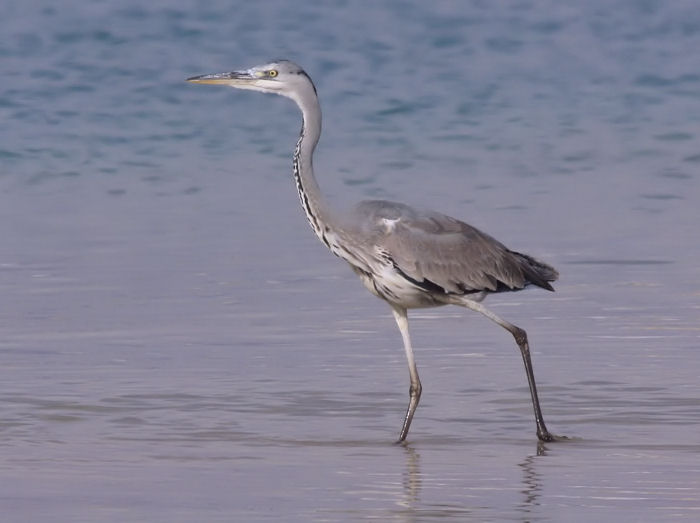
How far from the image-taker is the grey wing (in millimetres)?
10117

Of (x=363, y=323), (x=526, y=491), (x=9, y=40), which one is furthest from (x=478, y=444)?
(x=9, y=40)

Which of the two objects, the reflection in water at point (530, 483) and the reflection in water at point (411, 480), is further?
the reflection in water at point (411, 480)

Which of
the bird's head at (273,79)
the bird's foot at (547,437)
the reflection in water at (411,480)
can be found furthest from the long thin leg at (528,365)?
the bird's head at (273,79)

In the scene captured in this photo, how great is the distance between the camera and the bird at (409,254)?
1010 centimetres

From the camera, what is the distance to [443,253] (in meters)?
10.3

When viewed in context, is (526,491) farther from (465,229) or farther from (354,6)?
(354,6)

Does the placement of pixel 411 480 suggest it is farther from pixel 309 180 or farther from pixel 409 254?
pixel 309 180

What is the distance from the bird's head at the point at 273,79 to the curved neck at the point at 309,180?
0.18 meters

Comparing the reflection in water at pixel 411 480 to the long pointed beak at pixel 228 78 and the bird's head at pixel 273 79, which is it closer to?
the bird's head at pixel 273 79

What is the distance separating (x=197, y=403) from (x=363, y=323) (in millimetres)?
2240

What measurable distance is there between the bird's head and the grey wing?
756 mm

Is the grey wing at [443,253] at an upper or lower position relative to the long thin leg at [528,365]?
upper

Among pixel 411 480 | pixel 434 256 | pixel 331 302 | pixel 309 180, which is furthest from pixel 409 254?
pixel 331 302

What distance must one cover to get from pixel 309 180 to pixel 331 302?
118 inches
